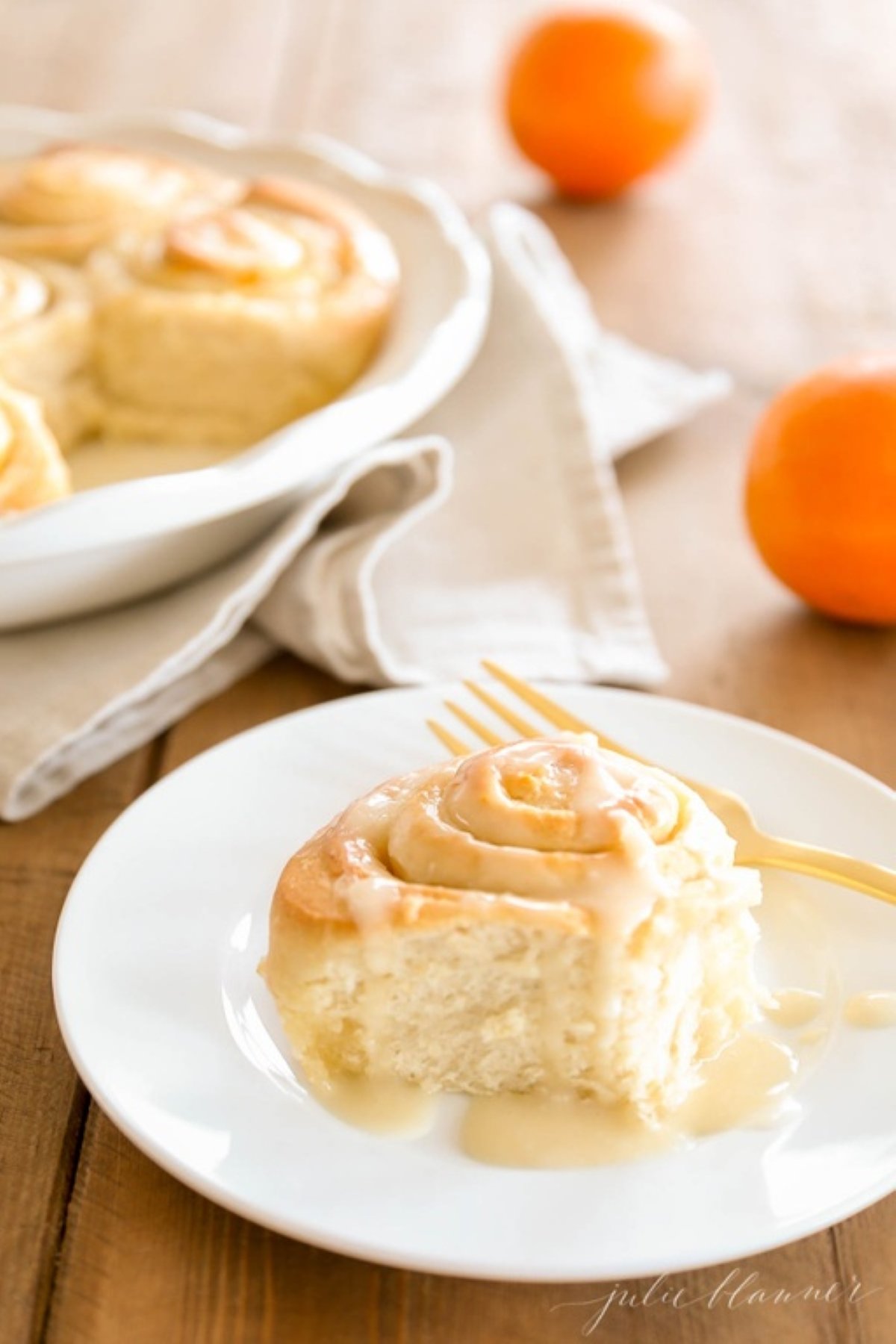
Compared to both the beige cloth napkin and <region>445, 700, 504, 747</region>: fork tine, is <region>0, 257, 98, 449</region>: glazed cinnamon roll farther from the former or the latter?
<region>445, 700, 504, 747</region>: fork tine

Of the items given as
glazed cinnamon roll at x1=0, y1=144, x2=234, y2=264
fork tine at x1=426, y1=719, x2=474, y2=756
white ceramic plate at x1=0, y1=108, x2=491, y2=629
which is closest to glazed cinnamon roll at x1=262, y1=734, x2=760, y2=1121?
fork tine at x1=426, y1=719, x2=474, y2=756

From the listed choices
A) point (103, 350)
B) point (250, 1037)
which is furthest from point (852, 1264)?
point (103, 350)

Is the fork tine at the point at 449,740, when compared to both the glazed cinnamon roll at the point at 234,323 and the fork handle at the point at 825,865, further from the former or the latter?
the glazed cinnamon roll at the point at 234,323

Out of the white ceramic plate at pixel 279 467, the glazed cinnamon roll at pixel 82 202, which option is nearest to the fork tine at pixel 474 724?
the white ceramic plate at pixel 279 467

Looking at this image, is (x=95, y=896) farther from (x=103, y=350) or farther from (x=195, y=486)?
(x=103, y=350)

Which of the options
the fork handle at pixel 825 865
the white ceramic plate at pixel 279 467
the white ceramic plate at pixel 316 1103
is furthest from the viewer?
the white ceramic plate at pixel 279 467

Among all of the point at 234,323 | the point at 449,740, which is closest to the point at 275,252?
the point at 234,323
